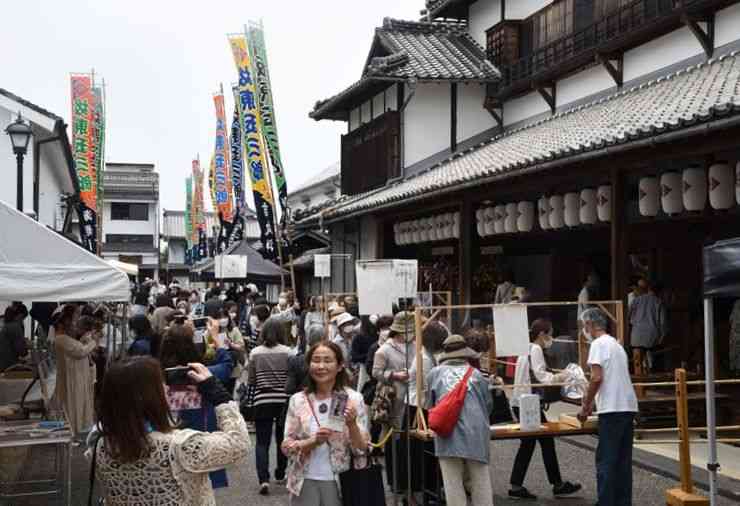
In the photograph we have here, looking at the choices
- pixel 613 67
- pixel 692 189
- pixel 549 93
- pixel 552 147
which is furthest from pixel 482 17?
pixel 692 189

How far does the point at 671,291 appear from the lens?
1456cm

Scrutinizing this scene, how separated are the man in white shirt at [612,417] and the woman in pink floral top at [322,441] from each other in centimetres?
282

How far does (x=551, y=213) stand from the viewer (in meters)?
13.9

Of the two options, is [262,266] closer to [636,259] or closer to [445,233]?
[445,233]

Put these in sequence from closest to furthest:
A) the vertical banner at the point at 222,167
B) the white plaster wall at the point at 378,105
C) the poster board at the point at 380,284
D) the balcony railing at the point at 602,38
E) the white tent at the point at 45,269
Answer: the white tent at the point at 45,269 → the poster board at the point at 380,284 → the balcony railing at the point at 602,38 → the white plaster wall at the point at 378,105 → the vertical banner at the point at 222,167

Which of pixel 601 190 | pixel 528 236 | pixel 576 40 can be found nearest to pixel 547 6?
pixel 576 40

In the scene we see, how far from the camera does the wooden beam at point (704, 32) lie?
41.2ft

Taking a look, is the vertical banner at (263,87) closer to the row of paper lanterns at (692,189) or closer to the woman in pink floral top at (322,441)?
the row of paper lanterns at (692,189)

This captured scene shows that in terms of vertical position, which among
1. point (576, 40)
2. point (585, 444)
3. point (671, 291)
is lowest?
point (585, 444)

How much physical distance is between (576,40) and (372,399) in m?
10.1

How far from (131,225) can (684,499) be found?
206ft

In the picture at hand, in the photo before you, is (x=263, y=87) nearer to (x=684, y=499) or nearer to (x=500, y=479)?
(x=500, y=479)

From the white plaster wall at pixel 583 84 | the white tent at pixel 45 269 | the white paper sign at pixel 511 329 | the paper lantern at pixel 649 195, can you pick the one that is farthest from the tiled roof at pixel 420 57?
the white tent at pixel 45 269

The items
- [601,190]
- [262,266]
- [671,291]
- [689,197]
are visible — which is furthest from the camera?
[262,266]
